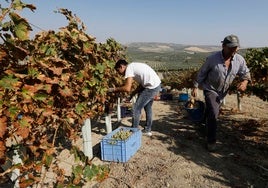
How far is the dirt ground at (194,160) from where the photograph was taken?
15.0ft

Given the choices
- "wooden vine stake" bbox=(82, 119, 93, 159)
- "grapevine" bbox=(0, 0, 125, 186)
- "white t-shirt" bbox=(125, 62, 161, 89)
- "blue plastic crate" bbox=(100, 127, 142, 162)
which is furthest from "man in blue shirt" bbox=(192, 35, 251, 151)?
"grapevine" bbox=(0, 0, 125, 186)

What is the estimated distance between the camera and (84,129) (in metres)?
5.29

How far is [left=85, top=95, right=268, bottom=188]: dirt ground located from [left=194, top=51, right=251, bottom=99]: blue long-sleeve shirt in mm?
1147

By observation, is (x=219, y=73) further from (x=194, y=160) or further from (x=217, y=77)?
(x=194, y=160)

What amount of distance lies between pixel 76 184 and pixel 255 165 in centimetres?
315

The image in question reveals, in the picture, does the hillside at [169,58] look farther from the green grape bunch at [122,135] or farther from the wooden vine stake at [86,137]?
the wooden vine stake at [86,137]

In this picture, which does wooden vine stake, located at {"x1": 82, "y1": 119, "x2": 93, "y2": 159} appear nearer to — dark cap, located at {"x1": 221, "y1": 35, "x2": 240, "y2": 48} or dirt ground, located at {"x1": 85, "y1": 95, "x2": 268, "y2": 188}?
dirt ground, located at {"x1": 85, "y1": 95, "x2": 268, "y2": 188}

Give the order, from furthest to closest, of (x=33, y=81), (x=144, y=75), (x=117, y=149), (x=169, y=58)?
1. (x=169, y=58)
2. (x=144, y=75)
3. (x=117, y=149)
4. (x=33, y=81)

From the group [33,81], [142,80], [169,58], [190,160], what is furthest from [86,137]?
[169,58]

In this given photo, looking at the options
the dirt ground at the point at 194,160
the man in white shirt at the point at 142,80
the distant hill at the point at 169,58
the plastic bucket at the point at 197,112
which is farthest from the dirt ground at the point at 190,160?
the distant hill at the point at 169,58

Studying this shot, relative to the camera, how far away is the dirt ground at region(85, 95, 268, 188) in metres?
4.57

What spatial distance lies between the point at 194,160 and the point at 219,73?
1.58m

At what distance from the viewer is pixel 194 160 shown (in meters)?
5.27

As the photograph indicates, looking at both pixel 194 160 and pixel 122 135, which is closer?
pixel 194 160
